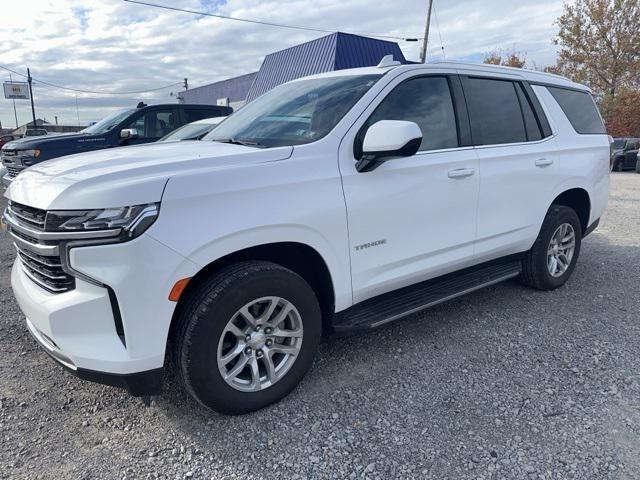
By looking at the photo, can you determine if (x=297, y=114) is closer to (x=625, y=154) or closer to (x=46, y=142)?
(x=46, y=142)

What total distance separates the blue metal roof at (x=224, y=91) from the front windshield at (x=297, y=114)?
3189cm

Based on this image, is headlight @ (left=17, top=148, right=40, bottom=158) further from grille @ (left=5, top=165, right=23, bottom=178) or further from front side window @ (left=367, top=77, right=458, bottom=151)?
front side window @ (left=367, top=77, right=458, bottom=151)

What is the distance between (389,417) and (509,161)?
2.25 m

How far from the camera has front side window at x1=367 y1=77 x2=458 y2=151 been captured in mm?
3062

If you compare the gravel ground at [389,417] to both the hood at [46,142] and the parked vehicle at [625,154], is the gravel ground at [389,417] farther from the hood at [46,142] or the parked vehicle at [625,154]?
the parked vehicle at [625,154]

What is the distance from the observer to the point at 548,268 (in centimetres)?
436

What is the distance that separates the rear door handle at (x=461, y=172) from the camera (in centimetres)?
324

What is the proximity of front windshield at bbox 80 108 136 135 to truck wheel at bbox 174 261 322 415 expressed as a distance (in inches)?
284

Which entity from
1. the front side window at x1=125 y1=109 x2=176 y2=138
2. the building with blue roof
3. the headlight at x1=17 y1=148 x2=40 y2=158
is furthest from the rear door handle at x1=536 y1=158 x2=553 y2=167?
the building with blue roof

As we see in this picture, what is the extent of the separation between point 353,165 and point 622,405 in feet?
6.82

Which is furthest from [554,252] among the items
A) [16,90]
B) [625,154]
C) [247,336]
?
[16,90]

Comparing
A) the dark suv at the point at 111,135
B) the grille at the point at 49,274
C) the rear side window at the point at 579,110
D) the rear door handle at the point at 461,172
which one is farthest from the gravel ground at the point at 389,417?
the dark suv at the point at 111,135

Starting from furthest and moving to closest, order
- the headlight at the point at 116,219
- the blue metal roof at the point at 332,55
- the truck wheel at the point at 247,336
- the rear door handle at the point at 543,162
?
the blue metal roof at the point at 332,55 → the rear door handle at the point at 543,162 → the truck wheel at the point at 247,336 → the headlight at the point at 116,219

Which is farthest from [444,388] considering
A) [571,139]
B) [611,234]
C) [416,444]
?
[611,234]
